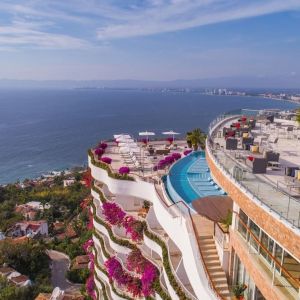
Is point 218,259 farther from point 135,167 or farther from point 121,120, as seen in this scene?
point 121,120

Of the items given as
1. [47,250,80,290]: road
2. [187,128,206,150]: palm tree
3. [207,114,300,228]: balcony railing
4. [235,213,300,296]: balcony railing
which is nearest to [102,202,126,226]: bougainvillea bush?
[207,114,300,228]: balcony railing

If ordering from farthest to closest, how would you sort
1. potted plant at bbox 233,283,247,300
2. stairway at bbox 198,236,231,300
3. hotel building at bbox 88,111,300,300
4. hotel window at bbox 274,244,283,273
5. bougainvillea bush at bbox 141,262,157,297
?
bougainvillea bush at bbox 141,262,157,297 → stairway at bbox 198,236,231,300 → potted plant at bbox 233,283,247,300 → hotel building at bbox 88,111,300,300 → hotel window at bbox 274,244,283,273

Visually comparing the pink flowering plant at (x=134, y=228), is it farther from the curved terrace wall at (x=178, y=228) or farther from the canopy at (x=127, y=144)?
the canopy at (x=127, y=144)

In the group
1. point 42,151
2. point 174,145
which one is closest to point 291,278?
point 174,145

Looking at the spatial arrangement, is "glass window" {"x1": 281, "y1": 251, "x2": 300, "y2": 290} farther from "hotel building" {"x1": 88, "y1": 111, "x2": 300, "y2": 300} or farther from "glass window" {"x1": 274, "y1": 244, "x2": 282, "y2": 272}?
"glass window" {"x1": 274, "y1": 244, "x2": 282, "y2": 272}

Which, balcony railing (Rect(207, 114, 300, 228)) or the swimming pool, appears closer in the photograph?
balcony railing (Rect(207, 114, 300, 228))

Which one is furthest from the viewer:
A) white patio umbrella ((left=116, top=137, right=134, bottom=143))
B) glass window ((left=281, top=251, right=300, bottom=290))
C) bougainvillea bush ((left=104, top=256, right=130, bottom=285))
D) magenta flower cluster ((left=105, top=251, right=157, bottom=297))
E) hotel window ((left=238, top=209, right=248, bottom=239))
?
white patio umbrella ((left=116, top=137, right=134, bottom=143))
